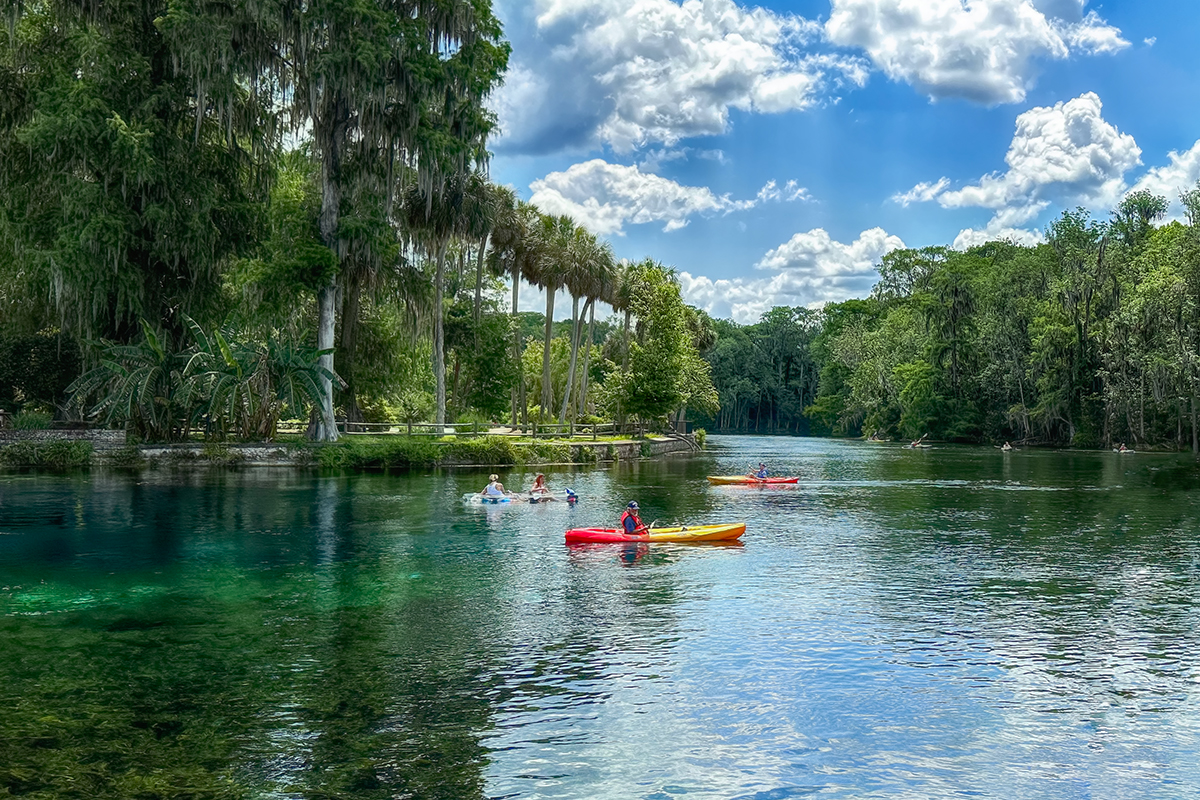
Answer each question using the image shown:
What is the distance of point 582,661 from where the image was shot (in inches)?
510

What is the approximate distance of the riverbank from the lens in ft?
132

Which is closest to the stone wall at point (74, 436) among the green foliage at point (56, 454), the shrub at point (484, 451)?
the green foliage at point (56, 454)

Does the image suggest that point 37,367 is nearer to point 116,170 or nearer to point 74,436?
point 74,436

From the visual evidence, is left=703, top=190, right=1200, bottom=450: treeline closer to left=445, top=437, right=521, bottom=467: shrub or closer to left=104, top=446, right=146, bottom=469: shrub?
left=445, top=437, right=521, bottom=467: shrub

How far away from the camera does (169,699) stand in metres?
11.1

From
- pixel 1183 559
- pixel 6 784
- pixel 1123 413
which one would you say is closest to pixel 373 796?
pixel 6 784

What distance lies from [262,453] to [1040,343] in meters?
67.0

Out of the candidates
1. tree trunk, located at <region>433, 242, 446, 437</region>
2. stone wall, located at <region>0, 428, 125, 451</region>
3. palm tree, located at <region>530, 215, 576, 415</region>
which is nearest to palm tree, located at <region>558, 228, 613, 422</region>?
palm tree, located at <region>530, 215, 576, 415</region>

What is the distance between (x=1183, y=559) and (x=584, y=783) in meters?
18.0

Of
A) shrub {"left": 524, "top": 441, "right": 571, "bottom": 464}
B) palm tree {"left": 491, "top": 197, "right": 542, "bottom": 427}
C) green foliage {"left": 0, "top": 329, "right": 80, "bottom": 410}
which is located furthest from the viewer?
palm tree {"left": 491, "top": 197, "right": 542, "bottom": 427}

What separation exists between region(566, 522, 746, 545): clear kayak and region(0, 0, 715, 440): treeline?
2259 cm

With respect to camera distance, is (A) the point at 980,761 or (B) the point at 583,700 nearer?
(A) the point at 980,761

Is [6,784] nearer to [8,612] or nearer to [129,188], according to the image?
[8,612]

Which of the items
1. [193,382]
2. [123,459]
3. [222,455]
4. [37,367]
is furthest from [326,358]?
[37,367]
